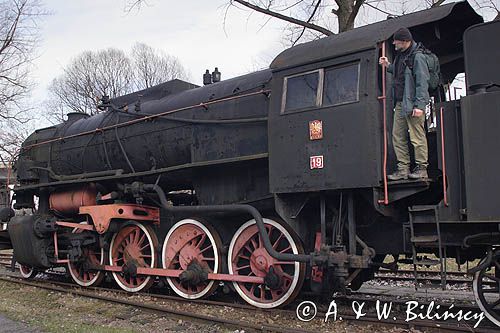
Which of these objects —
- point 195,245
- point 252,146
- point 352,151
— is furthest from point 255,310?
point 352,151

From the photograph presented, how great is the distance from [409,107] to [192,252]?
4.32 meters

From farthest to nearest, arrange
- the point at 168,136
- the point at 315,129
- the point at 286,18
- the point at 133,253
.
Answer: the point at 286,18 < the point at 133,253 < the point at 168,136 < the point at 315,129

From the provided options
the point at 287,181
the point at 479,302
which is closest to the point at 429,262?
the point at 479,302

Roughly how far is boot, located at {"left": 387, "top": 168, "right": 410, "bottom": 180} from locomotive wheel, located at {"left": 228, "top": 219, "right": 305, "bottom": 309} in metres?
1.79

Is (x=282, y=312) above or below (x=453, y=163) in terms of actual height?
below

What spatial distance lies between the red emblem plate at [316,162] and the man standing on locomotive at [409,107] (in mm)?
889

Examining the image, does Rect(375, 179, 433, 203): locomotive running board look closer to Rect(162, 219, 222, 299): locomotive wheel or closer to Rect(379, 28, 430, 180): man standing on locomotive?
Rect(379, 28, 430, 180): man standing on locomotive

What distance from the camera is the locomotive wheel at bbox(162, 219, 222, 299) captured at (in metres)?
8.24

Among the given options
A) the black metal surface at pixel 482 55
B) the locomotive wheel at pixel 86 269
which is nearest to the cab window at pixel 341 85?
the black metal surface at pixel 482 55

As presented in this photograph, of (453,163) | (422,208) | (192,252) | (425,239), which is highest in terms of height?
(453,163)

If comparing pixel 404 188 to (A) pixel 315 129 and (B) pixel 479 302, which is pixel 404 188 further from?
(B) pixel 479 302

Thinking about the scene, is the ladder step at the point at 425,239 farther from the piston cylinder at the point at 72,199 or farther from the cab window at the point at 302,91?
the piston cylinder at the point at 72,199

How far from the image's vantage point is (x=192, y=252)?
853 centimetres

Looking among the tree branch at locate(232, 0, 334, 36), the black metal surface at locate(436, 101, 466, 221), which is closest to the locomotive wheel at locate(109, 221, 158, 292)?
the black metal surface at locate(436, 101, 466, 221)
